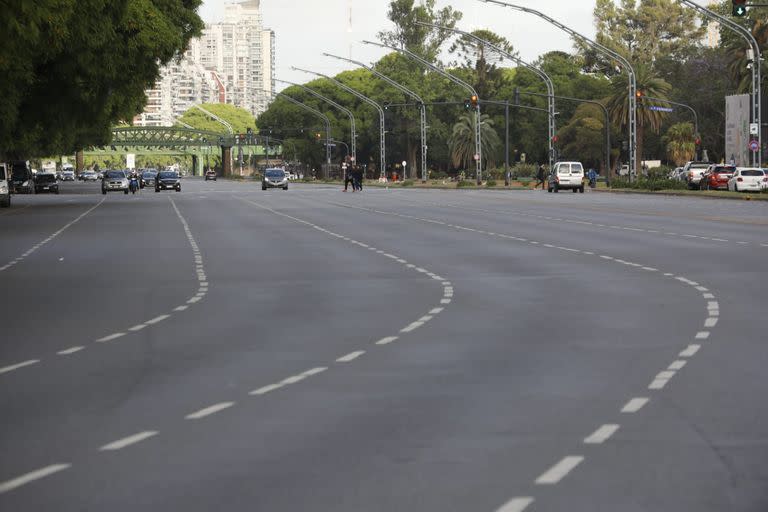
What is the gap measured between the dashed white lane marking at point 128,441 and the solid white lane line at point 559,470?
2.55 m

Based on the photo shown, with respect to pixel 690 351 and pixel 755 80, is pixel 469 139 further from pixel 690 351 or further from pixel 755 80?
pixel 690 351

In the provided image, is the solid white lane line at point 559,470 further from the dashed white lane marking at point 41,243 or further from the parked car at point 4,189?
the parked car at point 4,189

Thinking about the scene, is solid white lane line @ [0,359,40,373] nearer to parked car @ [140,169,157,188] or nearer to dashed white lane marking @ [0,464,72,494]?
dashed white lane marking @ [0,464,72,494]

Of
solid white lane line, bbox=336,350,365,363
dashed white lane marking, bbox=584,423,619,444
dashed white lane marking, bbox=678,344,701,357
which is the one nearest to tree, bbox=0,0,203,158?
solid white lane line, bbox=336,350,365,363

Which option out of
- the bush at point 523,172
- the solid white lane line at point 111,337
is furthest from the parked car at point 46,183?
the solid white lane line at point 111,337

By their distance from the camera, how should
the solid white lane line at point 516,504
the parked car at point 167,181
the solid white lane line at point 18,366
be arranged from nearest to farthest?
the solid white lane line at point 516,504, the solid white lane line at point 18,366, the parked car at point 167,181

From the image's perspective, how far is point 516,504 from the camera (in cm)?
670

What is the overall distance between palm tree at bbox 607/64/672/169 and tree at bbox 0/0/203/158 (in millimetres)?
68564

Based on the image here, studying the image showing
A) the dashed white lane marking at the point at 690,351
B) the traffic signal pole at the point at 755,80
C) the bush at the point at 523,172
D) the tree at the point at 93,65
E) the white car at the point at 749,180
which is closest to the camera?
the dashed white lane marking at the point at 690,351

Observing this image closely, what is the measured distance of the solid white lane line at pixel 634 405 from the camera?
948 cm

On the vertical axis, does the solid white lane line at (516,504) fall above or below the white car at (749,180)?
below

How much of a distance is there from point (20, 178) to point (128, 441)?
89.7m

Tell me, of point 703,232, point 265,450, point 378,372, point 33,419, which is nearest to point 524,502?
point 265,450

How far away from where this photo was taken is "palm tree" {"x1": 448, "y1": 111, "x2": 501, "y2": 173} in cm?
14700
